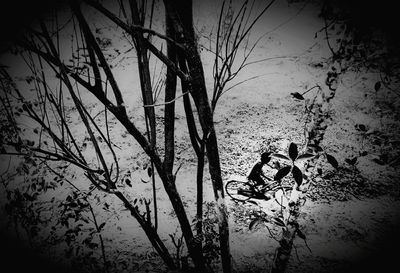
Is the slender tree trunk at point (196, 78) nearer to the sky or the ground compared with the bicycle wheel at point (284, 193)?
nearer to the sky

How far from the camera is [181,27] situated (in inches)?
37.3

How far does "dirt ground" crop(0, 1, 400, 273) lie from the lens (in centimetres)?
285

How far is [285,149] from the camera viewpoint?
3.68m

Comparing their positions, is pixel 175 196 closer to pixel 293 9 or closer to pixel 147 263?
pixel 147 263

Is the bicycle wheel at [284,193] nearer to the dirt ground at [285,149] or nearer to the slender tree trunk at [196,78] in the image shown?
the dirt ground at [285,149]

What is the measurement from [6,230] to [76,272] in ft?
5.30

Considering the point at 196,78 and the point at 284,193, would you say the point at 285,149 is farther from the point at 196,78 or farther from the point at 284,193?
the point at 196,78

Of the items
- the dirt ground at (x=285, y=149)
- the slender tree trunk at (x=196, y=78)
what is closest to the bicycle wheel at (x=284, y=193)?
the dirt ground at (x=285, y=149)

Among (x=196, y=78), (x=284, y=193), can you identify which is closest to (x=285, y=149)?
(x=284, y=193)

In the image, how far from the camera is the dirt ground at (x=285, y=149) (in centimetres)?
285

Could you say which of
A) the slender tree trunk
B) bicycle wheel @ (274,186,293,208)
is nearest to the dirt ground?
bicycle wheel @ (274,186,293,208)

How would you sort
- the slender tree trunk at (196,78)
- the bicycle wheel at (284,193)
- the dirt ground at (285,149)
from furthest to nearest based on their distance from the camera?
the dirt ground at (285,149), the bicycle wheel at (284,193), the slender tree trunk at (196,78)

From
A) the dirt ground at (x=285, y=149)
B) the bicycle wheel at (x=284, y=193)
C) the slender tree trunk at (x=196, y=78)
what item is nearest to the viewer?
the slender tree trunk at (x=196, y=78)

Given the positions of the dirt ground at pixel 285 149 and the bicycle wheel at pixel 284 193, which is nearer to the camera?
the bicycle wheel at pixel 284 193
